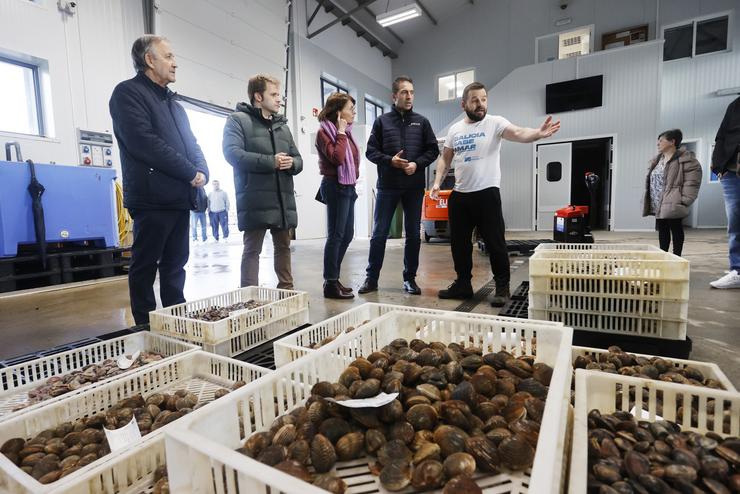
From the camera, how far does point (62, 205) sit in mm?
3529

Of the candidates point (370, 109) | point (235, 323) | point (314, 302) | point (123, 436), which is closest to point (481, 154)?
point (314, 302)

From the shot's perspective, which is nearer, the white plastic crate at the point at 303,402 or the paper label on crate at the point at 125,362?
the white plastic crate at the point at 303,402

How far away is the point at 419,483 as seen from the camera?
54 centimetres

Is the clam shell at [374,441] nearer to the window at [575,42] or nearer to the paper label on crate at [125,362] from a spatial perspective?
the paper label on crate at [125,362]

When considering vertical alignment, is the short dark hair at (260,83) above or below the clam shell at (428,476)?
above

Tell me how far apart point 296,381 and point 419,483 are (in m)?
0.31

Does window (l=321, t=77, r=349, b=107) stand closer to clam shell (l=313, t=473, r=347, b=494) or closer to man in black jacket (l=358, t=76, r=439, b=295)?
man in black jacket (l=358, t=76, r=439, b=295)

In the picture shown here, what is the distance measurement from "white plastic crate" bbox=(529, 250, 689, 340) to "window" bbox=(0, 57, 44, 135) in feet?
16.7

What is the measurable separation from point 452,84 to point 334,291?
10444 mm

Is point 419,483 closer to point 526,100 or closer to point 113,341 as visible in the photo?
point 113,341

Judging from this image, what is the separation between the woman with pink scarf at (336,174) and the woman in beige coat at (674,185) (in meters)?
2.67

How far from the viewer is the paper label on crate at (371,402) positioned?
0.66 meters

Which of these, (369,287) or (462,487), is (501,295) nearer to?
(369,287)

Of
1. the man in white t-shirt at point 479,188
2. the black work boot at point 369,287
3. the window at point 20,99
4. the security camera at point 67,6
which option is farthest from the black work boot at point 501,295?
the security camera at point 67,6
